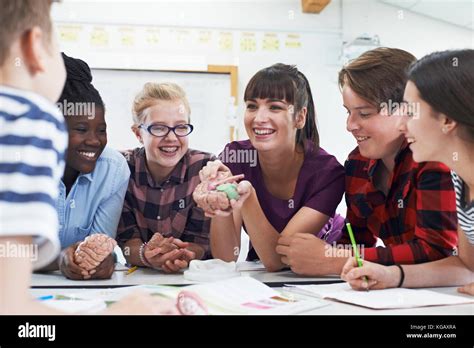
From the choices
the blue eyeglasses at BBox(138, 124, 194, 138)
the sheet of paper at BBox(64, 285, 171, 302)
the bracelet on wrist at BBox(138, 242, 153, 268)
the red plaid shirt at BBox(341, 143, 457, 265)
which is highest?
the blue eyeglasses at BBox(138, 124, 194, 138)

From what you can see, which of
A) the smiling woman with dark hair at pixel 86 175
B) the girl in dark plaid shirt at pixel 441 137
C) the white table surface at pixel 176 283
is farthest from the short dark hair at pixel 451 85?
the smiling woman with dark hair at pixel 86 175

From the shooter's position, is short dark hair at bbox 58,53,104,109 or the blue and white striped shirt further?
short dark hair at bbox 58,53,104,109

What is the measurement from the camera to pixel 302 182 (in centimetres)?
165

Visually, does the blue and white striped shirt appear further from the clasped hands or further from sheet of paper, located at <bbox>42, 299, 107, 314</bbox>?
sheet of paper, located at <bbox>42, 299, 107, 314</bbox>

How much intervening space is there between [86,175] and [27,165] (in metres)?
1.03

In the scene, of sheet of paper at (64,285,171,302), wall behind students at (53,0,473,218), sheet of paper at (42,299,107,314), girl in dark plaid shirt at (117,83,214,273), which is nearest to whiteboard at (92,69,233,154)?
wall behind students at (53,0,473,218)

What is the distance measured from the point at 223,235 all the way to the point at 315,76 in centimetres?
243

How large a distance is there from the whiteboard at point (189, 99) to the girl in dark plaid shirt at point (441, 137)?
2.46m

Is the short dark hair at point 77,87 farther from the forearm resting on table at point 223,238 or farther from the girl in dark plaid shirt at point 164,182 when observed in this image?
the forearm resting on table at point 223,238

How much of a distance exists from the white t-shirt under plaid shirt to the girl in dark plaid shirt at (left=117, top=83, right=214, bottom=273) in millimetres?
1050

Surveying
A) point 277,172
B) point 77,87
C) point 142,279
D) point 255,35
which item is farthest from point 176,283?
point 255,35

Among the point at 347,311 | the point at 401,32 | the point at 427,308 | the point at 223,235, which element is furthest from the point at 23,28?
the point at 401,32

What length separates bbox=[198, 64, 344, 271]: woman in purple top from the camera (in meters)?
1.52

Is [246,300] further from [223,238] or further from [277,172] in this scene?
[277,172]
